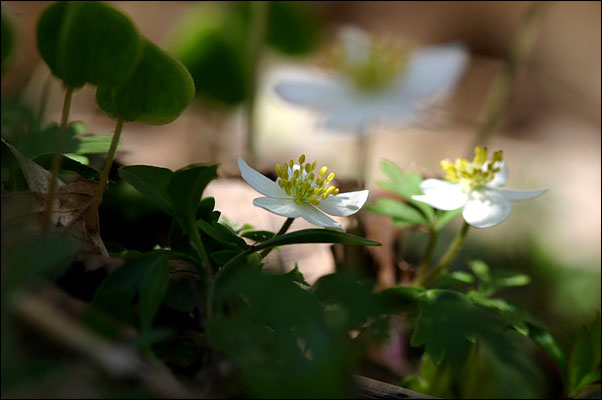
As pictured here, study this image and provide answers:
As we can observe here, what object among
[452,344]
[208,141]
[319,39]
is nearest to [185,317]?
[452,344]

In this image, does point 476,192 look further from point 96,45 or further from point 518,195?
point 96,45

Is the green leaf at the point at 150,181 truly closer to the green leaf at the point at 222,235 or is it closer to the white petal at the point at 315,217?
the green leaf at the point at 222,235

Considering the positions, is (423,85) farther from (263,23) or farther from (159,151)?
(159,151)

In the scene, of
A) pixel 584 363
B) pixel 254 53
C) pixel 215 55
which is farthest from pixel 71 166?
pixel 215 55

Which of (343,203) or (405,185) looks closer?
(343,203)

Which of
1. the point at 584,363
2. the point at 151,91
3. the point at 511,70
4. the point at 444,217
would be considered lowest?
the point at 584,363

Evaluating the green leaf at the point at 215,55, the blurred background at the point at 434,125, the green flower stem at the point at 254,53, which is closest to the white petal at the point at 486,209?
the blurred background at the point at 434,125
